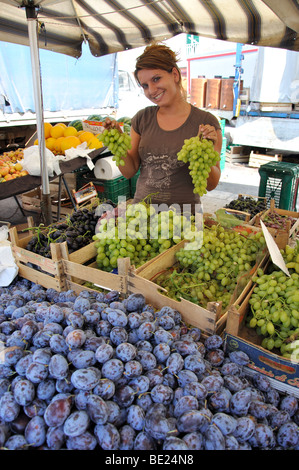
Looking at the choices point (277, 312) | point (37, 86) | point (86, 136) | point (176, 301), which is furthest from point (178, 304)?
point (86, 136)

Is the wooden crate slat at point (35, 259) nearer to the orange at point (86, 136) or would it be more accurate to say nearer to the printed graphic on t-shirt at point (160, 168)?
the printed graphic on t-shirt at point (160, 168)

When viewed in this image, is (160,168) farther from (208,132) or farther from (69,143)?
(69,143)

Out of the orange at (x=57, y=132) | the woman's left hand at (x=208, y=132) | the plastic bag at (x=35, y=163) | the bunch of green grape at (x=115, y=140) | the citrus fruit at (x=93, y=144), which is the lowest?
the plastic bag at (x=35, y=163)

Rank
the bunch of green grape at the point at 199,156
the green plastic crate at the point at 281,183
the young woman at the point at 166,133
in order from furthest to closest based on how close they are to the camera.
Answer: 1. the green plastic crate at the point at 281,183
2. the young woman at the point at 166,133
3. the bunch of green grape at the point at 199,156

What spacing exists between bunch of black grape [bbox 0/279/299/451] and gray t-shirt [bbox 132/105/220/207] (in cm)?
113

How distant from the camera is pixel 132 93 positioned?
1098 cm

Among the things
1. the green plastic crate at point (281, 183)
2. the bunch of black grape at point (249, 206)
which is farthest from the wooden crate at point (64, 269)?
the green plastic crate at point (281, 183)

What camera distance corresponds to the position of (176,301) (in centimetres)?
140

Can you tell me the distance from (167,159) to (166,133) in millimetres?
182

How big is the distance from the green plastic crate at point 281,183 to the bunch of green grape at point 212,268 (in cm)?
244

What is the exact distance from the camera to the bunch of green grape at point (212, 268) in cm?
153

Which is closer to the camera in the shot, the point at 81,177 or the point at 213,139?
the point at 213,139

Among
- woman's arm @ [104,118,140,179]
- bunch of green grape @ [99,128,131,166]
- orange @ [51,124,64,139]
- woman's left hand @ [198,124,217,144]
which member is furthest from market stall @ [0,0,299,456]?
orange @ [51,124,64,139]
